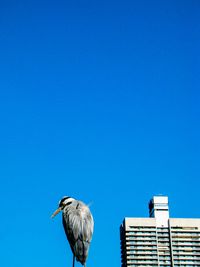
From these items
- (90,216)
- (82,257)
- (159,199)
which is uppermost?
(159,199)

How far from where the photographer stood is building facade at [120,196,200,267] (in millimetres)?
137375

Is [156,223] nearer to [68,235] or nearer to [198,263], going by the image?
[198,263]

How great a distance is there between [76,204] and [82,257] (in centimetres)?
160

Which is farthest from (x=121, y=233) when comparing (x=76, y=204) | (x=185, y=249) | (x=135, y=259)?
(x=76, y=204)

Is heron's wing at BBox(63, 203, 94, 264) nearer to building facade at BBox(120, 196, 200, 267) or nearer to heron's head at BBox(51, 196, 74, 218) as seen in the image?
heron's head at BBox(51, 196, 74, 218)

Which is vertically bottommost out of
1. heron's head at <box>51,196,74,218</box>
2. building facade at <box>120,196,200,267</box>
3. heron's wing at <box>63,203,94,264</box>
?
heron's wing at <box>63,203,94,264</box>

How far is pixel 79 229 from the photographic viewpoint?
14086 millimetres

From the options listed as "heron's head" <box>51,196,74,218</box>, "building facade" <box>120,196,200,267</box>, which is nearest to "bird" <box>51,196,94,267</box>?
"heron's head" <box>51,196,74,218</box>

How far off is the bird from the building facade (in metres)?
125

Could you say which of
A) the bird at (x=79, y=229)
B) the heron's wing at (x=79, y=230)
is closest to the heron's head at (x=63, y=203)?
the bird at (x=79, y=229)

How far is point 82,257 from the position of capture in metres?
14.0

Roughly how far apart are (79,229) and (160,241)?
129m

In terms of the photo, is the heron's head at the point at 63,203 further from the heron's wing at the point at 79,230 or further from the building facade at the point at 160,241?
the building facade at the point at 160,241

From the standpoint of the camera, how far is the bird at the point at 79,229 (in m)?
14.0
